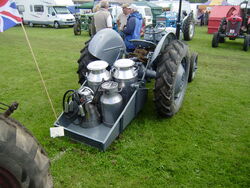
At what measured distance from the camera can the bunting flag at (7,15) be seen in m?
2.28

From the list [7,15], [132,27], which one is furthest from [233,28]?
[7,15]

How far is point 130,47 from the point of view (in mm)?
4504

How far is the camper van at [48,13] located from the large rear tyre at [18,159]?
18518 millimetres

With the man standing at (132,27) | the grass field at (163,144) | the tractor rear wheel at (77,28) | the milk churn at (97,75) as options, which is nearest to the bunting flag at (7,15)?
the milk churn at (97,75)

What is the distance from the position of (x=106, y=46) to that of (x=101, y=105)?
1.11 meters

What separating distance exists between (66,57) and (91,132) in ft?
17.2

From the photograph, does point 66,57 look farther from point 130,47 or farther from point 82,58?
point 82,58

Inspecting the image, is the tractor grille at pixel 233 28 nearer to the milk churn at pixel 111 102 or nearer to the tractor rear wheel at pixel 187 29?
the tractor rear wheel at pixel 187 29

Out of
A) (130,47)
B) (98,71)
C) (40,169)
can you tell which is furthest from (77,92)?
(130,47)

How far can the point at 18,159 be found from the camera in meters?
1.25

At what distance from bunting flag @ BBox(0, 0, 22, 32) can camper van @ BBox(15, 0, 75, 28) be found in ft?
55.8

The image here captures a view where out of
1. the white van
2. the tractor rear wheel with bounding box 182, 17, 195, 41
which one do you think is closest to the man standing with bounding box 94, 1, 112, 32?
the tractor rear wheel with bounding box 182, 17, 195, 41

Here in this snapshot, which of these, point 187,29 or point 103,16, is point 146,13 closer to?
point 187,29

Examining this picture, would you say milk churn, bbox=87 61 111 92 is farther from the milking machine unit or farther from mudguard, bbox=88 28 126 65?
mudguard, bbox=88 28 126 65
